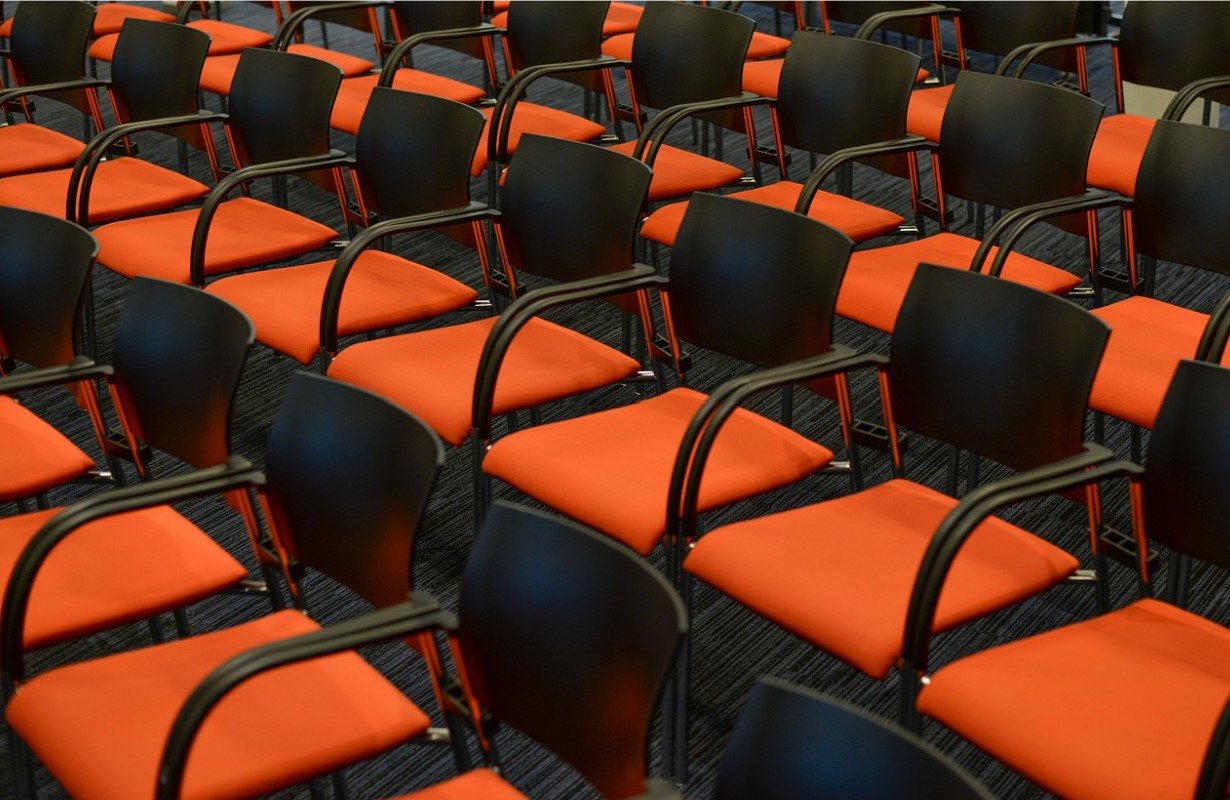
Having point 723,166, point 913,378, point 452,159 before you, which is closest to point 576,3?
point 723,166

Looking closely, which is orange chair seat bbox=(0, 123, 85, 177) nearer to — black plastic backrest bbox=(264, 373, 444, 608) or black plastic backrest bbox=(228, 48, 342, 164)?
black plastic backrest bbox=(228, 48, 342, 164)

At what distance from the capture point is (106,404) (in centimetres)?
362

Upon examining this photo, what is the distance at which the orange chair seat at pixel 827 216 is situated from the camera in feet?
11.2

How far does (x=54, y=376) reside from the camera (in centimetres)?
240

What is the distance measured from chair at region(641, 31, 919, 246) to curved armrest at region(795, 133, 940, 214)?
8 centimetres

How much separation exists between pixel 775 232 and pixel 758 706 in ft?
4.25

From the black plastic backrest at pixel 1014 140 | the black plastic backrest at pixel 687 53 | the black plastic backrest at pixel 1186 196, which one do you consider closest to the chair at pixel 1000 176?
the black plastic backrest at pixel 1014 140

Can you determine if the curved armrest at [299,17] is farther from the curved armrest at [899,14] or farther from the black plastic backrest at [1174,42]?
the black plastic backrest at [1174,42]

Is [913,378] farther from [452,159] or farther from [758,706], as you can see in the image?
[452,159]

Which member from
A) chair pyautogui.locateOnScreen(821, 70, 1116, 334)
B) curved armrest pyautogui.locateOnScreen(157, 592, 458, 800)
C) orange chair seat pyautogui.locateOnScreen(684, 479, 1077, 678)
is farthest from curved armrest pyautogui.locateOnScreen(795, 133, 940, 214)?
curved armrest pyautogui.locateOnScreen(157, 592, 458, 800)

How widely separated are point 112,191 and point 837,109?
198cm

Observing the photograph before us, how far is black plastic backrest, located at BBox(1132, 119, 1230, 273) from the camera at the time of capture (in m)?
2.85

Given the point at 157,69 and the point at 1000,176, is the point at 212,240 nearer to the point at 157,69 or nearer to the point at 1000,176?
the point at 157,69

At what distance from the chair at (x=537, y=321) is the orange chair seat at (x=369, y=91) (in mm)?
1304
